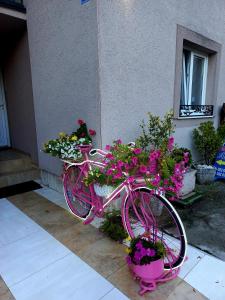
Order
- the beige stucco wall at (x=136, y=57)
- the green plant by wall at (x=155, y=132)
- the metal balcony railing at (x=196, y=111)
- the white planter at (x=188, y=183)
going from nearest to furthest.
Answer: the beige stucco wall at (x=136, y=57) → the green plant by wall at (x=155, y=132) → the white planter at (x=188, y=183) → the metal balcony railing at (x=196, y=111)

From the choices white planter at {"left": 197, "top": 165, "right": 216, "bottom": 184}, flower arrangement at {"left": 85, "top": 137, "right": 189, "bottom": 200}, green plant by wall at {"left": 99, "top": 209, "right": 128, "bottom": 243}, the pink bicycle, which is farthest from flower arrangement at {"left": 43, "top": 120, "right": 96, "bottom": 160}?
white planter at {"left": 197, "top": 165, "right": 216, "bottom": 184}

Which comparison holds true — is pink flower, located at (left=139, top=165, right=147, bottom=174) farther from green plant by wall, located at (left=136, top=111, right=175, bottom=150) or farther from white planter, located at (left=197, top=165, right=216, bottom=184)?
white planter, located at (left=197, top=165, right=216, bottom=184)

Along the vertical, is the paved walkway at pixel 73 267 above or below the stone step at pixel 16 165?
below

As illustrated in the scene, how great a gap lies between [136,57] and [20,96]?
9.34 feet

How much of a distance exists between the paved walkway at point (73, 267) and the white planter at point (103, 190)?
56 centimetres

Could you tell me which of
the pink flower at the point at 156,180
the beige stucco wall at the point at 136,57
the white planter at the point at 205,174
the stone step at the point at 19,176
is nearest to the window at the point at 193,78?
the beige stucco wall at the point at 136,57

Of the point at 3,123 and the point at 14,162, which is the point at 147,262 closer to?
the point at 14,162

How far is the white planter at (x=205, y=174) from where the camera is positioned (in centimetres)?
434

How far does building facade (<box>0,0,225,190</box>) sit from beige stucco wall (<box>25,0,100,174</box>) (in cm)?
1

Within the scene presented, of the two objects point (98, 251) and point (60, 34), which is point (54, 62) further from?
point (98, 251)

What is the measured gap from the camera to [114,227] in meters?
Result: 2.54

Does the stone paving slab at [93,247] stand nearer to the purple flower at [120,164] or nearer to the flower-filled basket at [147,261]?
the flower-filled basket at [147,261]

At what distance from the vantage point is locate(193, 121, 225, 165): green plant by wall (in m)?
4.61

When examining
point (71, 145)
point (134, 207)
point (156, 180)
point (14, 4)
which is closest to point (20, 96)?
point (14, 4)
